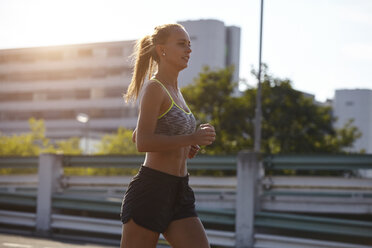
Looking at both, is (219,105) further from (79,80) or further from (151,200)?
(79,80)

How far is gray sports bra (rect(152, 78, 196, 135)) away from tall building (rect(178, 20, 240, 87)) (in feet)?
272

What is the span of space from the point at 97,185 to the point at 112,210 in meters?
1.31

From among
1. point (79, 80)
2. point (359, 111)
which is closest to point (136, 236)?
point (359, 111)

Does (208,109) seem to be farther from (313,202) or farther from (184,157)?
(184,157)

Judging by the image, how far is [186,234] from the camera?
4.05 meters

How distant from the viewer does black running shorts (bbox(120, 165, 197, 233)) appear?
3.97 meters

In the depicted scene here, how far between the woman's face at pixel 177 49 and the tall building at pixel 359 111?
296 feet

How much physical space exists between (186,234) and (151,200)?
29 cm

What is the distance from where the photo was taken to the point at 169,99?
3953 millimetres

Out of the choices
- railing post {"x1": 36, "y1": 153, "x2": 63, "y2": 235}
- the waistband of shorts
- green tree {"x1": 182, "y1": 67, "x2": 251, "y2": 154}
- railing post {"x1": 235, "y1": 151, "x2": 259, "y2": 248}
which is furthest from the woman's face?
green tree {"x1": 182, "y1": 67, "x2": 251, "y2": 154}

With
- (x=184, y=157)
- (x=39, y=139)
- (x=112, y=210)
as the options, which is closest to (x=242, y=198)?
(x=112, y=210)

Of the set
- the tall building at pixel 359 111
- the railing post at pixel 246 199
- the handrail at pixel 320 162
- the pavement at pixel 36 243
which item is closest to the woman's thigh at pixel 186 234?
the railing post at pixel 246 199

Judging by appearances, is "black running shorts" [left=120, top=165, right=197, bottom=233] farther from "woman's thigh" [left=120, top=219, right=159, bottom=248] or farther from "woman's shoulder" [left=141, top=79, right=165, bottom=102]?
"woman's shoulder" [left=141, top=79, right=165, bottom=102]

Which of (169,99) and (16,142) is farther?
(16,142)
